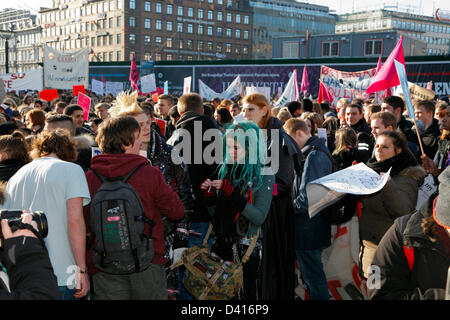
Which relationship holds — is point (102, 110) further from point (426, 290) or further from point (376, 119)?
point (426, 290)

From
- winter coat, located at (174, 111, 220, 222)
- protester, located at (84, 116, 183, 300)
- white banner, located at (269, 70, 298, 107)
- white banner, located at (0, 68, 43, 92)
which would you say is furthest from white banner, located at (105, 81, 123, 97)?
protester, located at (84, 116, 183, 300)

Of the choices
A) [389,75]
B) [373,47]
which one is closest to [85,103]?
[389,75]

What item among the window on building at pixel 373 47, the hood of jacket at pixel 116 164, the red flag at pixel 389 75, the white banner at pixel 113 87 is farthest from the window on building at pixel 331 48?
the hood of jacket at pixel 116 164

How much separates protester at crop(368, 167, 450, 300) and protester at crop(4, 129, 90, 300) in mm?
1864

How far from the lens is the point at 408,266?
203 centimetres

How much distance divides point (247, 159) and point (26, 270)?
2142 millimetres

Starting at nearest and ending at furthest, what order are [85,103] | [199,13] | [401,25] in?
[85,103], [199,13], [401,25]

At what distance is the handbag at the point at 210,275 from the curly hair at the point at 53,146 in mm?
1197

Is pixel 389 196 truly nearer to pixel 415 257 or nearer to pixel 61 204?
pixel 415 257

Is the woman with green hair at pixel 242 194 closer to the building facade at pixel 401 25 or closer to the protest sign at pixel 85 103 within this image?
the protest sign at pixel 85 103

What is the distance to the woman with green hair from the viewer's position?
3514 millimetres

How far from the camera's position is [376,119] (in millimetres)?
5023

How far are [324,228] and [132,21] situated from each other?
8499 centimetres
